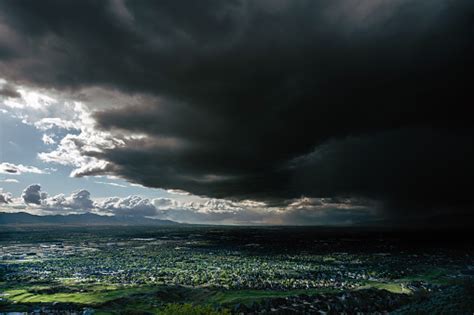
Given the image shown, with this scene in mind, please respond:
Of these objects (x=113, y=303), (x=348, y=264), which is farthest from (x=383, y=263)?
(x=113, y=303)

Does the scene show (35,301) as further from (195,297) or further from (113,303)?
(195,297)

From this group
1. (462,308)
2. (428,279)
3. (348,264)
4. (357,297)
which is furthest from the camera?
(348,264)

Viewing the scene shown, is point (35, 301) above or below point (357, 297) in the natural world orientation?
below

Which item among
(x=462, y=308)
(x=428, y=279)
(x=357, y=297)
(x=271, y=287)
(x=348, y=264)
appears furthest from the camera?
(x=348, y=264)

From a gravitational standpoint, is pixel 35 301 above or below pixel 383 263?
below

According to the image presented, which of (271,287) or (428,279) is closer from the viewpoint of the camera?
(271,287)

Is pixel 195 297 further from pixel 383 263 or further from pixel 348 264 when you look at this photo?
pixel 383 263

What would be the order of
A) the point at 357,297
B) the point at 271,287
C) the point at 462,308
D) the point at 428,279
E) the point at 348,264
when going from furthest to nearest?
the point at 348,264 → the point at 428,279 → the point at 271,287 → the point at 357,297 → the point at 462,308

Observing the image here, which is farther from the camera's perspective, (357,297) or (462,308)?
(357,297)

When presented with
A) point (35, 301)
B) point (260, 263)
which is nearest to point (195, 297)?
point (35, 301)
